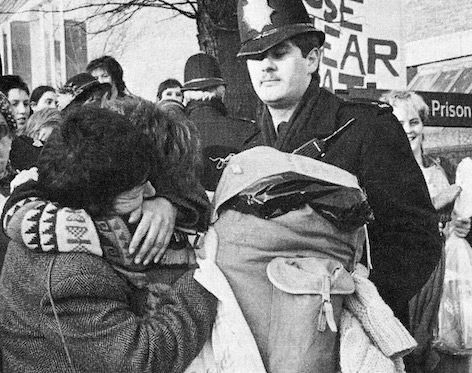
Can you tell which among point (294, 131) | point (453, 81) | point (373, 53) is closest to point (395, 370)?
point (294, 131)

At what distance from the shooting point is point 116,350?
2.15 metres

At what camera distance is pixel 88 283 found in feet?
7.10

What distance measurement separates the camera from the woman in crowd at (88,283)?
2164 millimetres

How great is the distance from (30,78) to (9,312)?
1843cm

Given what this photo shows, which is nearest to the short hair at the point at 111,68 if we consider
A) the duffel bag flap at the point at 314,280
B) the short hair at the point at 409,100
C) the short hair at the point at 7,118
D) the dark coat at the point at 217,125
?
the dark coat at the point at 217,125

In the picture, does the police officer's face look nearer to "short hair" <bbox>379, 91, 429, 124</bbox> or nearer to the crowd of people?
the crowd of people

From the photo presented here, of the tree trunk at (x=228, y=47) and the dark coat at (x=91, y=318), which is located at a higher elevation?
the tree trunk at (x=228, y=47)

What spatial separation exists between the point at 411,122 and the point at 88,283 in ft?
12.8

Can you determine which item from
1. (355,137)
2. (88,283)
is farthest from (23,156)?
(88,283)

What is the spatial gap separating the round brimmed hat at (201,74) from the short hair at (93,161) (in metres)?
3.42

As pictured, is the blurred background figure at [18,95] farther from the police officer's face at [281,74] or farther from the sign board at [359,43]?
the police officer's face at [281,74]

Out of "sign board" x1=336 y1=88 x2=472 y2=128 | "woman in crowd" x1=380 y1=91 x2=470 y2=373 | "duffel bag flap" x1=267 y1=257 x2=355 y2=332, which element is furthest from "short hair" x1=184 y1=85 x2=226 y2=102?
"duffel bag flap" x1=267 y1=257 x2=355 y2=332

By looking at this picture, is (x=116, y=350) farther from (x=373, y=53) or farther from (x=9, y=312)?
(x=373, y=53)

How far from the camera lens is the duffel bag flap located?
2197mm
